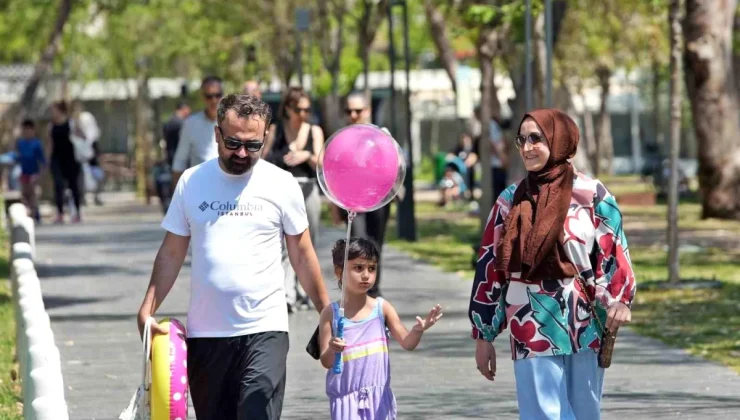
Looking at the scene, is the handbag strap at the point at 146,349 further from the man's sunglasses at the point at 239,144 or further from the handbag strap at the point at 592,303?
the handbag strap at the point at 592,303

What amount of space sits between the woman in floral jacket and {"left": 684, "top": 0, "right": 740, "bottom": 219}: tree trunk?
17.5 meters

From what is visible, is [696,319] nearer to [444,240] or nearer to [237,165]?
[237,165]

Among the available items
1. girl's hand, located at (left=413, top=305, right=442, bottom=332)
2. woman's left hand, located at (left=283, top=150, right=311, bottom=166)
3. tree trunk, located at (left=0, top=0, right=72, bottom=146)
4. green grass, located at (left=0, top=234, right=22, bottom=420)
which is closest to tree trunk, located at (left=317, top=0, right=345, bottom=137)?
tree trunk, located at (left=0, top=0, right=72, bottom=146)

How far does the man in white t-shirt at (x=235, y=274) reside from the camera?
6473 mm

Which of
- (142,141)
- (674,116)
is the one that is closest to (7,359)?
(674,116)

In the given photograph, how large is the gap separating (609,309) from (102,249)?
1747 centimetres

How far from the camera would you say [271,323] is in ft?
21.6

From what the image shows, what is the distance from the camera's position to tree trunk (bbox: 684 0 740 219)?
78.7 ft

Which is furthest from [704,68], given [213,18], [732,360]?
[213,18]

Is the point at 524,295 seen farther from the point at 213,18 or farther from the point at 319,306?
the point at 213,18

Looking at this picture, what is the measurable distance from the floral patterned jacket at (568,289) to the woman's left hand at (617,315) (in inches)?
1.2

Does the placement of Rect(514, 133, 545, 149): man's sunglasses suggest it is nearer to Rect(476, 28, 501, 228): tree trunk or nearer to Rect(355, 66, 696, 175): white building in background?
Rect(476, 28, 501, 228): tree trunk

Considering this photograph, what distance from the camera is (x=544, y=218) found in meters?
6.30

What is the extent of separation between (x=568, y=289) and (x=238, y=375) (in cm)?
129
